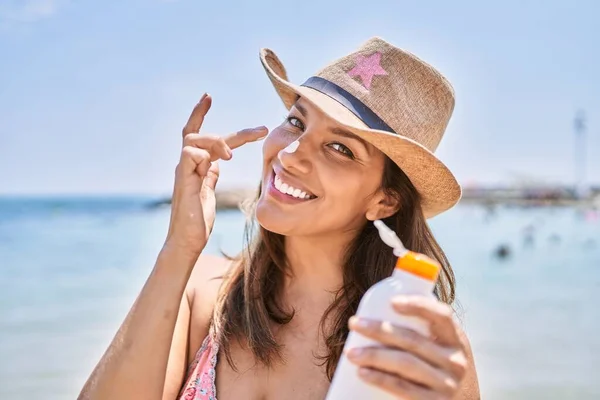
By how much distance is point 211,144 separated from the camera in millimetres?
2229

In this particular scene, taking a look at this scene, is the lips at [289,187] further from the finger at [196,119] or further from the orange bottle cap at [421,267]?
the orange bottle cap at [421,267]

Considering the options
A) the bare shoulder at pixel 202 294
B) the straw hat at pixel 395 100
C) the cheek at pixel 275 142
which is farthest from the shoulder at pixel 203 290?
the straw hat at pixel 395 100

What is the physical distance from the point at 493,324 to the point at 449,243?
1030 cm

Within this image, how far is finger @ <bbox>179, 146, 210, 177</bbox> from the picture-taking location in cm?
218

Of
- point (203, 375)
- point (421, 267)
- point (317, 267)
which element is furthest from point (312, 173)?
point (421, 267)

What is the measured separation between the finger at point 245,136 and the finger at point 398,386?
116 centimetres

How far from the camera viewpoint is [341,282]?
2658 mm

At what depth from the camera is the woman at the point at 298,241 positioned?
2.14 metres

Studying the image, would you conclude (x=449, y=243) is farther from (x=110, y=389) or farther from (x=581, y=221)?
(x=110, y=389)

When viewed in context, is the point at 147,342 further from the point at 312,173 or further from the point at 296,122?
the point at 296,122

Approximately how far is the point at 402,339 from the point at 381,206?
4.28ft

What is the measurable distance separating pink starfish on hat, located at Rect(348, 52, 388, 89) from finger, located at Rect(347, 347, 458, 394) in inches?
50.4

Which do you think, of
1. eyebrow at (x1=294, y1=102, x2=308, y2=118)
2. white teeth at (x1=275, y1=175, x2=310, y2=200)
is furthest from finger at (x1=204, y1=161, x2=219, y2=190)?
eyebrow at (x1=294, y1=102, x2=308, y2=118)

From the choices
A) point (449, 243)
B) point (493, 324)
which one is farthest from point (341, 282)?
point (449, 243)
